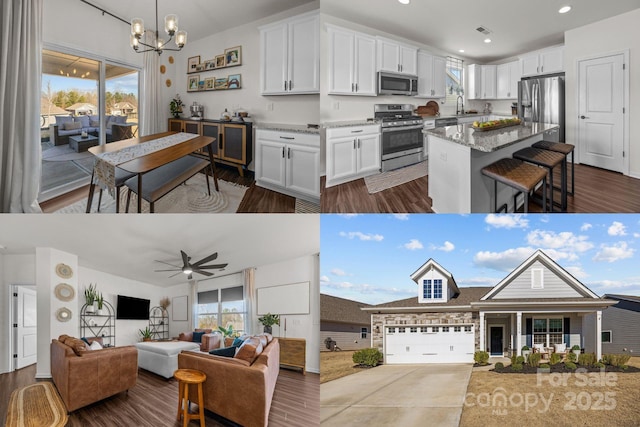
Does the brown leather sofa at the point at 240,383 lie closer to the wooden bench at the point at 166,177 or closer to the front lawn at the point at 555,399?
the wooden bench at the point at 166,177

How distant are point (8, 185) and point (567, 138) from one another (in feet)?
8.64

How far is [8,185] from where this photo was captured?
2135 millimetres

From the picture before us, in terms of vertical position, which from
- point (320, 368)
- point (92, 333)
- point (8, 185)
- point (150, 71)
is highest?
point (150, 71)

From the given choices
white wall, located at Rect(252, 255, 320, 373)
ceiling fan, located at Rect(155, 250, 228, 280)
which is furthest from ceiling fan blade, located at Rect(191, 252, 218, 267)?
white wall, located at Rect(252, 255, 320, 373)

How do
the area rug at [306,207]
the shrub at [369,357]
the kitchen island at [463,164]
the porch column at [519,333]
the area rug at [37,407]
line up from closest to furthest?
the area rug at [306,207] → the kitchen island at [463,164] → the area rug at [37,407] → the shrub at [369,357] → the porch column at [519,333]

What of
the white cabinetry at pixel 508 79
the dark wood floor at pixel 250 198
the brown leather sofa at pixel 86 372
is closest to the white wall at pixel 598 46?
the white cabinetry at pixel 508 79

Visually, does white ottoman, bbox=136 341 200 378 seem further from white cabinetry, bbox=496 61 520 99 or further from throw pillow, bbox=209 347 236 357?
white cabinetry, bbox=496 61 520 99

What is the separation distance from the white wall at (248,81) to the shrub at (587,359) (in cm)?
248

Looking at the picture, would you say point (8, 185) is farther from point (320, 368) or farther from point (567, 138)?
point (567, 138)

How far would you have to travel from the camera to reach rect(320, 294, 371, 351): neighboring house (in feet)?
8.82

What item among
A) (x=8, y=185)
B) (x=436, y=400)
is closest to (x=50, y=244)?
(x=8, y=185)

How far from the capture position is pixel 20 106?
82.4 inches

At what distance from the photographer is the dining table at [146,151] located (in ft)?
6.53

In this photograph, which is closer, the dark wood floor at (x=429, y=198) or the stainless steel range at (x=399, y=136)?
the dark wood floor at (x=429, y=198)
